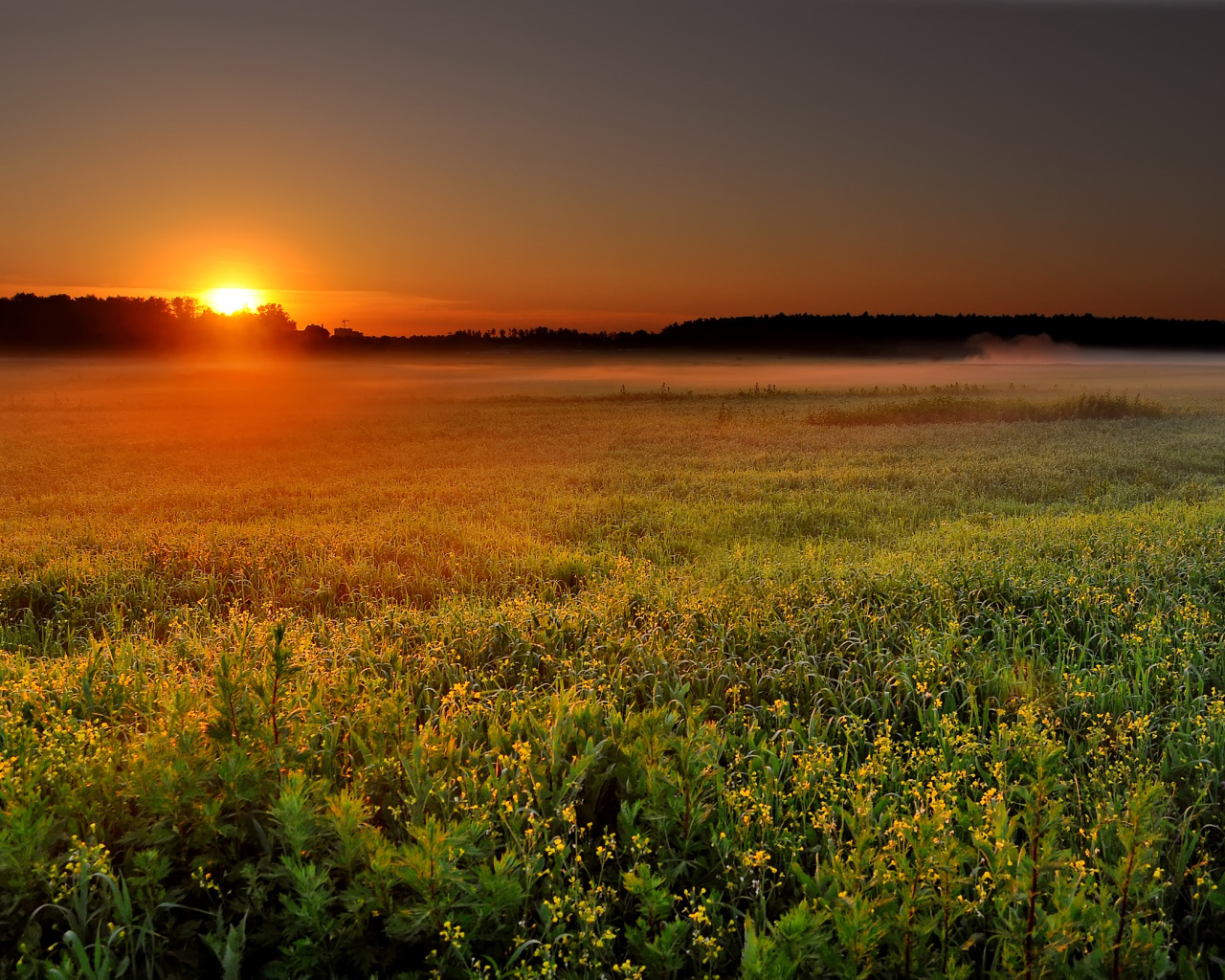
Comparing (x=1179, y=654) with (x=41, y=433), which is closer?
(x=1179, y=654)

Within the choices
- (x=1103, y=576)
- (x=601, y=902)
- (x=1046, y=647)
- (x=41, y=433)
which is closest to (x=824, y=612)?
(x=1046, y=647)

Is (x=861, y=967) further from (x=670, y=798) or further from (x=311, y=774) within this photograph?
(x=311, y=774)

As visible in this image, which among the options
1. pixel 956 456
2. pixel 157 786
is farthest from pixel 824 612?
pixel 956 456

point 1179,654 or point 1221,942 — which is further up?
point 1179,654

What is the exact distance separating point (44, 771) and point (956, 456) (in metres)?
18.0

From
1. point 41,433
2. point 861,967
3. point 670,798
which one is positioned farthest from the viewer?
point 41,433

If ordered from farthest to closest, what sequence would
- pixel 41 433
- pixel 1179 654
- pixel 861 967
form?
pixel 41 433, pixel 1179 654, pixel 861 967

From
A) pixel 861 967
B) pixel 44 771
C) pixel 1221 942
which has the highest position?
pixel 44 771

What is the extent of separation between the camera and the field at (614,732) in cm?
297

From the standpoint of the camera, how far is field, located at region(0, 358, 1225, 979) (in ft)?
9.73

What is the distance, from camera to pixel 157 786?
11.2 ft

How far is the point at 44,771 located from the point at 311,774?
3.89 feet

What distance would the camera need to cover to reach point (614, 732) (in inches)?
183

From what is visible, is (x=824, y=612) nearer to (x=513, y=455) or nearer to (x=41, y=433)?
(x=513, y=455)
